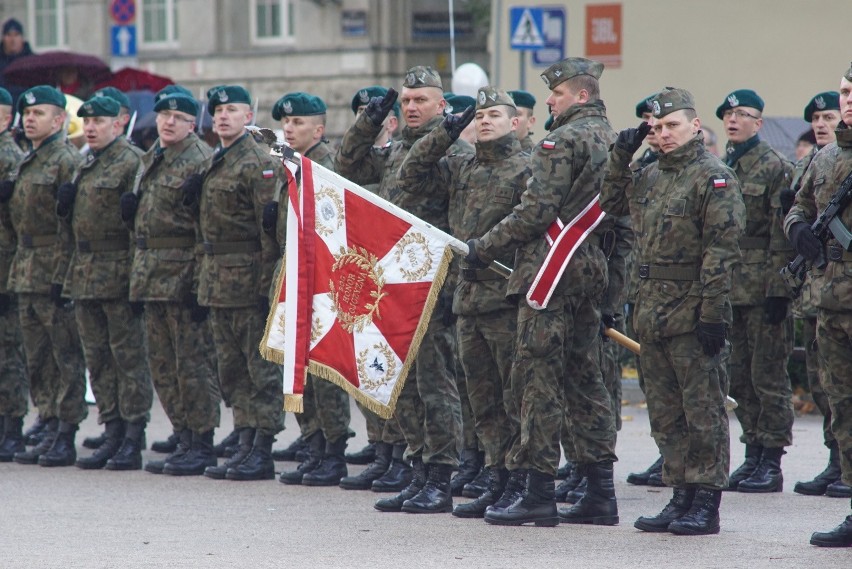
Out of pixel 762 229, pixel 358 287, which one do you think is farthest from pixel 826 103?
pixel 358 287

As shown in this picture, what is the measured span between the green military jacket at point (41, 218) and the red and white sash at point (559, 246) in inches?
167

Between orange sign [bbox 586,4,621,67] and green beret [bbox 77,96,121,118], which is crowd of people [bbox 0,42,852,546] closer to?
green beret [bbox 77,96,121,118]

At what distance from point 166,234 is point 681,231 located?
3970mm

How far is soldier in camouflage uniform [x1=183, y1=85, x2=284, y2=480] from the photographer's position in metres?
10.7

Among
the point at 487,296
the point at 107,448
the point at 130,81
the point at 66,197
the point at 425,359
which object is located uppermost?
the point at 130,81

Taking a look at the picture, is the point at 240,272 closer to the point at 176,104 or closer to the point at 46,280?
the point at 176,104

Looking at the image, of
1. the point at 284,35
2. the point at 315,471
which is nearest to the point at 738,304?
the point at 315,471

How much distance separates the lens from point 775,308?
10281 millimetres


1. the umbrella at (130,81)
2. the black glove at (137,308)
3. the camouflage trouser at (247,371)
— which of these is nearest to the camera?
the camouflage trouser at (247,371)

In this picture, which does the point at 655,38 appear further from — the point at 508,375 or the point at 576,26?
the point at 508,375

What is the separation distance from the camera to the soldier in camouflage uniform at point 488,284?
29.3 feet

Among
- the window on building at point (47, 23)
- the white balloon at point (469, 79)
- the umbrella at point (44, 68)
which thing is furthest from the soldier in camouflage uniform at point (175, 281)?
the window on building at point (47, 23)

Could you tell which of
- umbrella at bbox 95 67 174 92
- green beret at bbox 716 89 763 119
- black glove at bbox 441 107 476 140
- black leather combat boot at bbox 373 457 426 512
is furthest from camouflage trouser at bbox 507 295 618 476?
umbrella at bbox 95 67 174 92

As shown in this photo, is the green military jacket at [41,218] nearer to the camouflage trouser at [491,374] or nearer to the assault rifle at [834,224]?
the camouflage trouser at [491,374]
